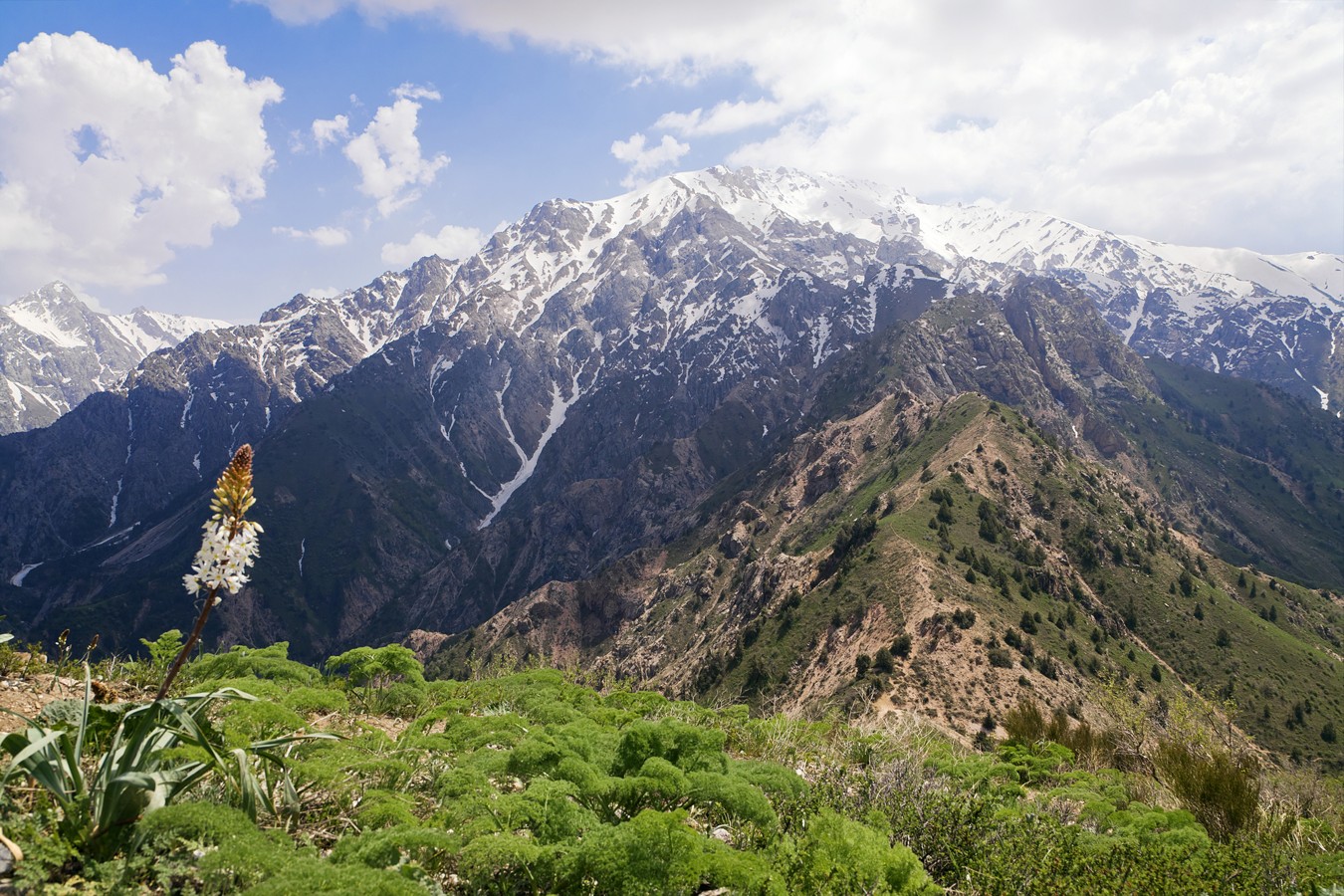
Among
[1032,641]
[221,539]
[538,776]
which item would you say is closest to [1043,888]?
[538,776]

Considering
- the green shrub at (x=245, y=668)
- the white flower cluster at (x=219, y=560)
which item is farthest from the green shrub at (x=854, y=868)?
the green shrub at (x=245, y=668)

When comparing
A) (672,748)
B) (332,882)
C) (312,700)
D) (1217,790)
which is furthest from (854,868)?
(1217,790)

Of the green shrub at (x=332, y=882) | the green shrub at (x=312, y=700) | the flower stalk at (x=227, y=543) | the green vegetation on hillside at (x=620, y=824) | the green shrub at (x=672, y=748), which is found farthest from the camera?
the green shrub at (x=312, y=700)

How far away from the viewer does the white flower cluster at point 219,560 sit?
747 centimetres

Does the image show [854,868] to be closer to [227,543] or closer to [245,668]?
[227,543]

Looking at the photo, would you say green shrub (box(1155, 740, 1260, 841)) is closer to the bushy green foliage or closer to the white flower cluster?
the white flower cluster

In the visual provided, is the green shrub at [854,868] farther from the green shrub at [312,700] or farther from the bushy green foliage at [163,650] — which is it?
the bushy green foliage at [163,650]

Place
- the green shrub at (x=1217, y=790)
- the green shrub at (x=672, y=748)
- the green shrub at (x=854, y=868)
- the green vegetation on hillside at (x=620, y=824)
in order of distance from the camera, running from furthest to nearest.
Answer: the green shrub at (x=1217, y=790) < the green shrub at (x=672, y=748) < the green shrub at (x=854, y=868) < the green vegetation on hillside at (x=620, y=824)

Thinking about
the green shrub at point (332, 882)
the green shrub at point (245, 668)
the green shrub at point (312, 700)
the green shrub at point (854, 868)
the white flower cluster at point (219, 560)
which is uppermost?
the white flower cluster at point (219, 560)

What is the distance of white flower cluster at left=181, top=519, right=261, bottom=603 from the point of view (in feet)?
24.5

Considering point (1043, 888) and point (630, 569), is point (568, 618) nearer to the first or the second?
point (630, 569)

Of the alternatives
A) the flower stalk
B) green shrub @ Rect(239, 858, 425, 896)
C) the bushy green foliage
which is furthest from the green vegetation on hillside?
the flower stalk

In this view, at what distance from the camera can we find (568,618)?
168 metres

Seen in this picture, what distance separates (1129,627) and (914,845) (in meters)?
98.0
